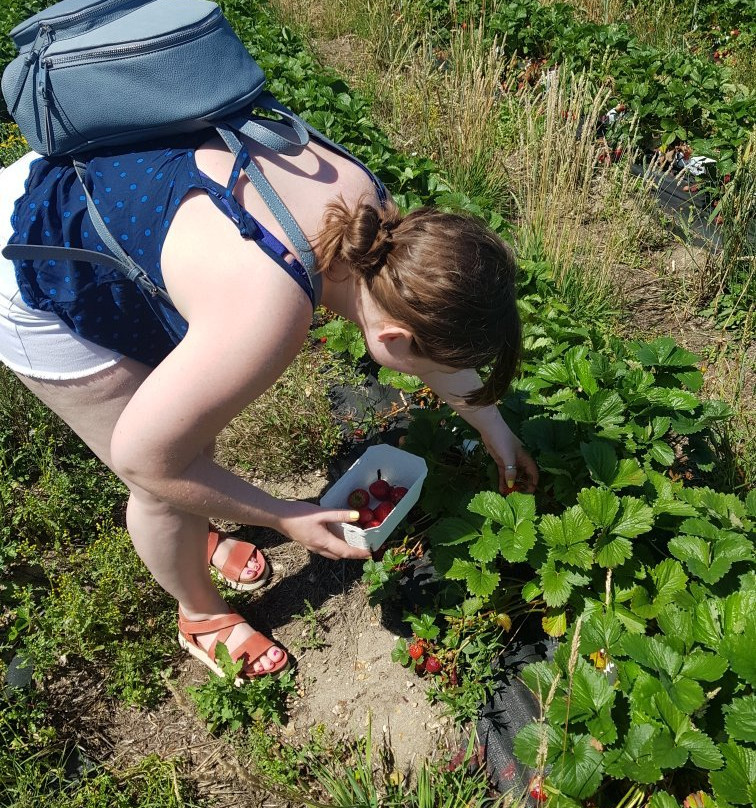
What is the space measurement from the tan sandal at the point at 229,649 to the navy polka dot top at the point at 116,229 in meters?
1.01

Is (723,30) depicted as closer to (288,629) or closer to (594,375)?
(594,375)

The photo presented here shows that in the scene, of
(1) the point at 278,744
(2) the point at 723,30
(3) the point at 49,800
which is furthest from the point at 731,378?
(2) the point at 723,30

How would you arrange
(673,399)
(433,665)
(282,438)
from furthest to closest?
1. (282,438)
2. (673,399)
3. (433,665)

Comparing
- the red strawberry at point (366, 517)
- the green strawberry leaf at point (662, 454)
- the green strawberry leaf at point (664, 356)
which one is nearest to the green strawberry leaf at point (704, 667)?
the green strawberry leaf at point (662, 454)

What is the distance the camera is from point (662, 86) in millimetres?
4785

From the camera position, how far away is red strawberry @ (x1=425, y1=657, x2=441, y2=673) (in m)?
2.27

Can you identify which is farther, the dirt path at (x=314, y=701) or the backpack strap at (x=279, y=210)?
the dirt path at (x=314, y=701)

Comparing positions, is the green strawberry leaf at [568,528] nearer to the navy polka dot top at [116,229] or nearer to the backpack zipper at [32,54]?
the navy polka dot top at [116,229]

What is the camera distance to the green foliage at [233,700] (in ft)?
7.56

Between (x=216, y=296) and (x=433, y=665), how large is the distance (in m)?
1.37

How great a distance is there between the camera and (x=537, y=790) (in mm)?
1970

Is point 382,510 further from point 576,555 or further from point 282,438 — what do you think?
point 282,438

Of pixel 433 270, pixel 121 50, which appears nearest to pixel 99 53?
pixel 121 50

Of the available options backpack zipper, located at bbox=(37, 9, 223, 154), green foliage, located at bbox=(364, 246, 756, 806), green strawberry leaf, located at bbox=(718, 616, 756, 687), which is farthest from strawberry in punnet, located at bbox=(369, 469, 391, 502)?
backpack zipper, located at bbox=(37, 9, 223, 154)
